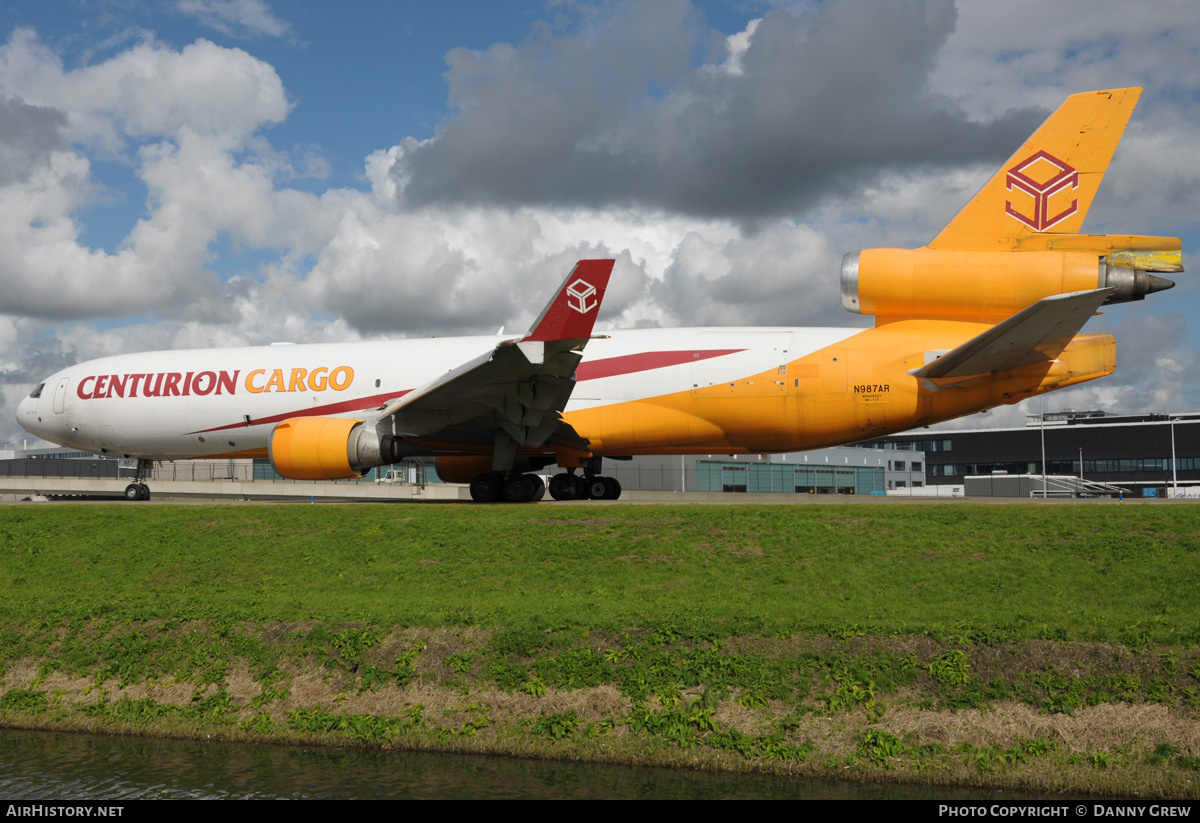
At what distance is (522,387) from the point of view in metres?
18.8

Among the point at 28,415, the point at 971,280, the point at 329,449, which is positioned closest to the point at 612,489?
the point at 329,449

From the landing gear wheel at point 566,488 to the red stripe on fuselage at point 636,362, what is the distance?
2931 millimetres

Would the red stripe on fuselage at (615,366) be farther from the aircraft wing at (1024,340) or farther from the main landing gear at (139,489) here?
the main landing gear at (139,489)

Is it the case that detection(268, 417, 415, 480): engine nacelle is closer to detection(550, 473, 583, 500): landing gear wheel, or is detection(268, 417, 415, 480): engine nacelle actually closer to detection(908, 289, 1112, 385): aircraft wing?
detection(550, 473, 583, 500): landing gear wheel

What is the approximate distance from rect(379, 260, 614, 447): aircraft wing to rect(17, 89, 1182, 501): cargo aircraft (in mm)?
42

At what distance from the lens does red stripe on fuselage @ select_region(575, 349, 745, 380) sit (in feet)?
66.5

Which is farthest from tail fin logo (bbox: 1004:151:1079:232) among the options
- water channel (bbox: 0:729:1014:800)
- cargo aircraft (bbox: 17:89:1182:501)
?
water channel (bbox: 0:729:1014:800)

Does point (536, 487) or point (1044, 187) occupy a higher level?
point (1044, 187)

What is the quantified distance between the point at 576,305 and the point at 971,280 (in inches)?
335

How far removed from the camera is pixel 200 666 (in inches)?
448

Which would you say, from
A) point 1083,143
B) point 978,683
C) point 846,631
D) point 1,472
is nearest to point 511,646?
point 846,631

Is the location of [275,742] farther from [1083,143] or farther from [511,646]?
[1083,143]

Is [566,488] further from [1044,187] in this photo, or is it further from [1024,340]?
[1044,187]

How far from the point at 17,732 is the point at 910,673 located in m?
10.8
